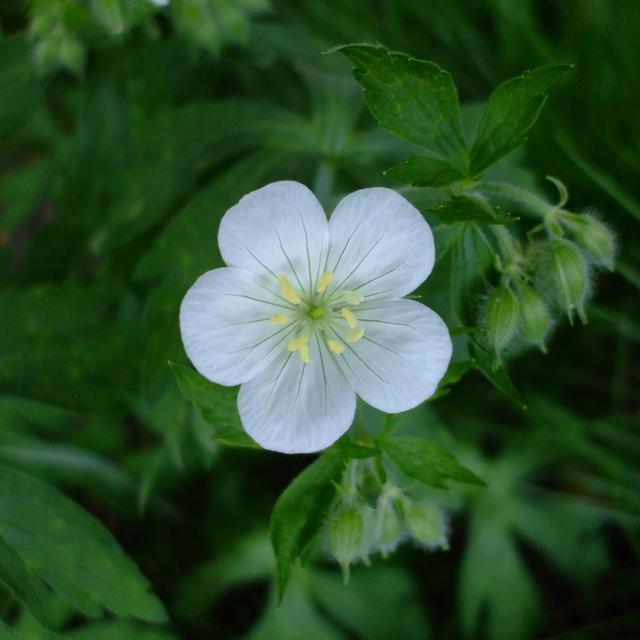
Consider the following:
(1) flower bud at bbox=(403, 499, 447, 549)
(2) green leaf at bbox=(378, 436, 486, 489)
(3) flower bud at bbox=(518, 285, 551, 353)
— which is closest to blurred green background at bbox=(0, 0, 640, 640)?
(1) flower bud at bbox=(403, 499, 447, 549)

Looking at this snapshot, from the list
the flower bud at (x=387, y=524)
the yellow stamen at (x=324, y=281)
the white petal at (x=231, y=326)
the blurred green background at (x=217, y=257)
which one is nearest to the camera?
the white petal at (x=231, y=326)

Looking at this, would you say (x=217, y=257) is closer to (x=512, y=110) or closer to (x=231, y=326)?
(x=231, y=326)

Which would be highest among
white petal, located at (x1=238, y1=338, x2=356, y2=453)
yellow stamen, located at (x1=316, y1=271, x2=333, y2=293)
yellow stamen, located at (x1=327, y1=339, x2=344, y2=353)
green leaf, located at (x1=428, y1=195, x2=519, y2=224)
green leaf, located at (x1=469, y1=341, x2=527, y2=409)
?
green leaf, located at (x1=428, y1=195, x2=519, y2=224)

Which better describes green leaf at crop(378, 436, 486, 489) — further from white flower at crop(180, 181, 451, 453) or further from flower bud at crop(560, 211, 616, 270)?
flower bud at crop(560, 211, 616, 270)

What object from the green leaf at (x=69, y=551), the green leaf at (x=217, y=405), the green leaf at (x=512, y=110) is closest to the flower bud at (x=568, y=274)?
the green leaf at (x=512, y=110)

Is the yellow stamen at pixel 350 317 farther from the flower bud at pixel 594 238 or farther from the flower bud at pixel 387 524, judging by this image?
the flower bud at pixel 594 238

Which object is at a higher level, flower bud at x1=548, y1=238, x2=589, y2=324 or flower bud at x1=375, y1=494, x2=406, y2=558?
flower bud at x1=548, y1=238, x2=589, y2=324
